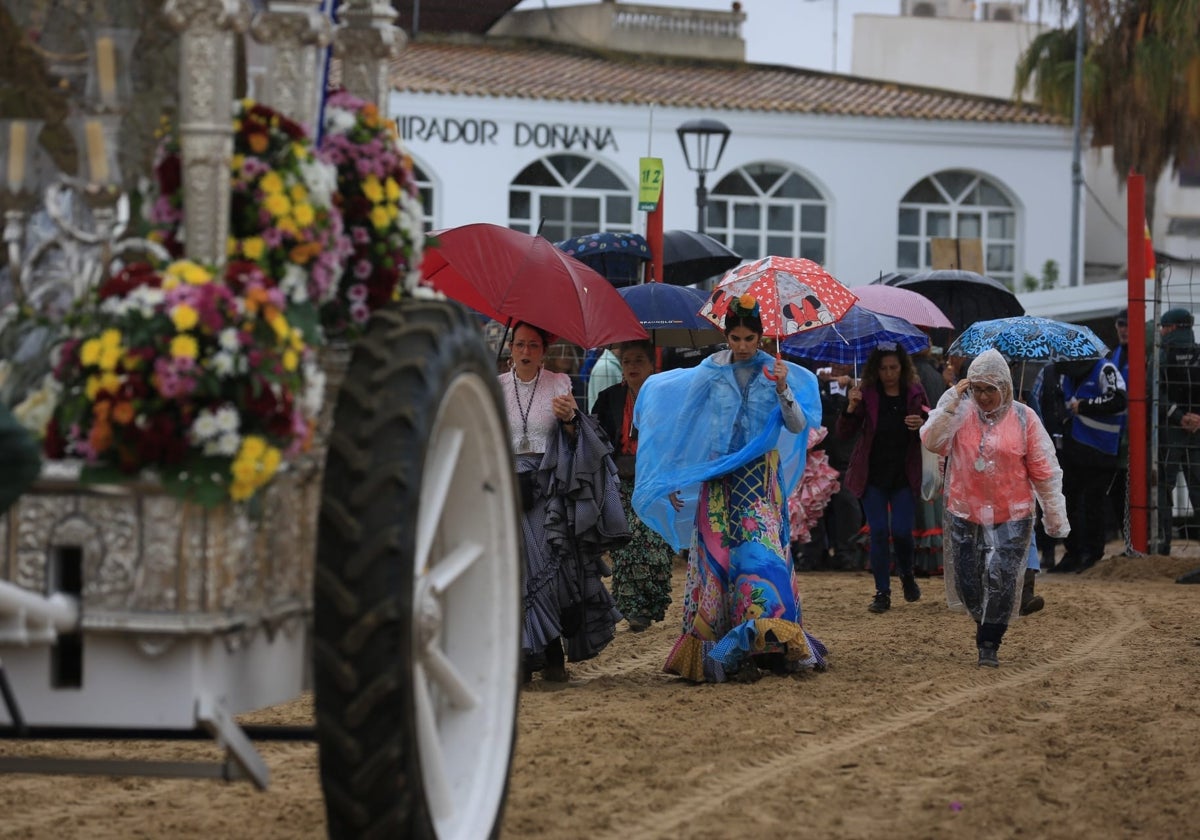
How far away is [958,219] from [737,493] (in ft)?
95.0

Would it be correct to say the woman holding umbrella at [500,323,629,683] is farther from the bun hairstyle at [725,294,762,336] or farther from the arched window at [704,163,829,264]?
the arched window at [704,163,829,264]

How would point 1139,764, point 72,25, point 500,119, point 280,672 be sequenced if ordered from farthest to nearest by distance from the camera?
point 500,119, point 1139,764, point 72,25, point 280,672

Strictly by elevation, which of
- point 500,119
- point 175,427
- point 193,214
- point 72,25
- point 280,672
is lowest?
point 280,672

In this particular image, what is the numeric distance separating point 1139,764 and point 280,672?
4028 mm

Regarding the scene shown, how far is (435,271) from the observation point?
11.0 meters

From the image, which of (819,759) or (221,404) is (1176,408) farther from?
(221,404)

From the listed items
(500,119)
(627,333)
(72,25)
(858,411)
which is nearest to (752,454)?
(627,333)

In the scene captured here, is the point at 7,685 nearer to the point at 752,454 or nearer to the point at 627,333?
the point at 752,454

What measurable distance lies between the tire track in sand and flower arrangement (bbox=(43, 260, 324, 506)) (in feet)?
7.70

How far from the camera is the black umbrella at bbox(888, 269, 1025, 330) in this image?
17.3 meters

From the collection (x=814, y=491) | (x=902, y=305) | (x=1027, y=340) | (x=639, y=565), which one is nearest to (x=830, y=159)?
(x=814, y=491)

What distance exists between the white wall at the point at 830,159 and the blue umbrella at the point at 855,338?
1846cm

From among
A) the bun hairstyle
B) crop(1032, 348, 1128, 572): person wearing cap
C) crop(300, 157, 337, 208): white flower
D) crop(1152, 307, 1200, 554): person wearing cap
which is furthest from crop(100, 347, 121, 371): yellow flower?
crop(1152, 307, 1200, 554): person wearing cap

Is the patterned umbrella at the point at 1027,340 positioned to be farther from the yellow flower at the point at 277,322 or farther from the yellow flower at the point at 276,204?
the yellow flower at the point at 277,322
